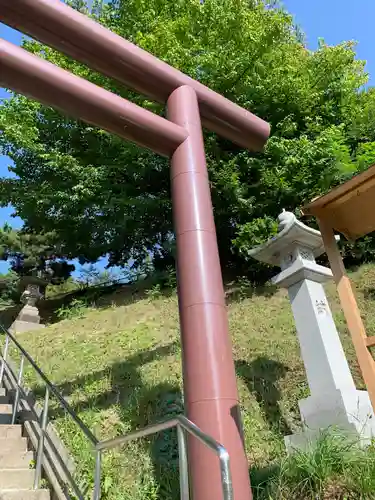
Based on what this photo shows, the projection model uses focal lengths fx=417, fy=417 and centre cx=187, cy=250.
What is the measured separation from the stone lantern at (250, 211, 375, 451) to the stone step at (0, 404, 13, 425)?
347 cm

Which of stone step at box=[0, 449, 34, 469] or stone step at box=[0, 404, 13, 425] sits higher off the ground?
stone step at box=[0, 404, 13, 425]

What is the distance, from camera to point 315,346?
4.99 m

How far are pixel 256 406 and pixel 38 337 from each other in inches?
259

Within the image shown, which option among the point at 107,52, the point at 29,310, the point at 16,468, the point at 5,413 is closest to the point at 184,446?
the point at 16,468

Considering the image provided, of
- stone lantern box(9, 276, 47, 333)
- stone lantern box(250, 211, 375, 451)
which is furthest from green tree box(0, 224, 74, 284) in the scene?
stone lantern box(250, 211, 375, 451)

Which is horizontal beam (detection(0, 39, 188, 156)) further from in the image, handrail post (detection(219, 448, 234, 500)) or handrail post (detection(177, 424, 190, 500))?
handrail post (detection(219, 448, 234, 500))

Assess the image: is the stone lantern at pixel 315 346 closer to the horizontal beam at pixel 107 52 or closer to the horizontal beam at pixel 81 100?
the horizontal beam at pixel 107 52

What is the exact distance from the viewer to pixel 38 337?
10.2 metres

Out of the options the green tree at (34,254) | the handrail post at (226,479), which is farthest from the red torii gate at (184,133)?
the green tree at (34,254)

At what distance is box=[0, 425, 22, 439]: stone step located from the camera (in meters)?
4.68

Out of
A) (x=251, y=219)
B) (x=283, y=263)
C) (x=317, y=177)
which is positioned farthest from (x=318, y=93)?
(x=283, y=263)

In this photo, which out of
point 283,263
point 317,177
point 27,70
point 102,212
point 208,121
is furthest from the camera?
point 102,212

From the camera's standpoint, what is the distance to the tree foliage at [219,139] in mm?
11656

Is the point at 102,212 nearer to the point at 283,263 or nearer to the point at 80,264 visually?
the point at 80,264
